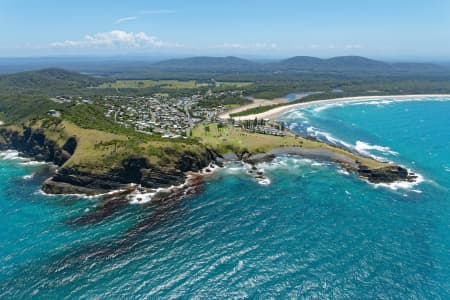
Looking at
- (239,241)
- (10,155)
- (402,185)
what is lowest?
(239,241)

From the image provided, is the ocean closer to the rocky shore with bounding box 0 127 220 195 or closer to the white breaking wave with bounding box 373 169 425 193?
the white breaking wave with bounding box 373 169 425 193

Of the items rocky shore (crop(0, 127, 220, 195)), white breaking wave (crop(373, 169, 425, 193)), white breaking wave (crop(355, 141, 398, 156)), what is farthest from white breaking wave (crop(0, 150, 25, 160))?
white breaking wave (crop(355, 141, 398, 156))

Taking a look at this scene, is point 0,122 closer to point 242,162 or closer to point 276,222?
point 242,162

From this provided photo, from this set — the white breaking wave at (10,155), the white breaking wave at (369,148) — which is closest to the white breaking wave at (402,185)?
the white breaking wave at (369,148)

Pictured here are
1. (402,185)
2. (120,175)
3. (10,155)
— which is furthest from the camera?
(10,155)

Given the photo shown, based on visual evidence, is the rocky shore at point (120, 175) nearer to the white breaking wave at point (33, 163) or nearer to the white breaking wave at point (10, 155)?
the white breaking wave at point (33, 163)

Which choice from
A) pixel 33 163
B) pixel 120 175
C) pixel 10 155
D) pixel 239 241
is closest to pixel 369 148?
pixel 239 241

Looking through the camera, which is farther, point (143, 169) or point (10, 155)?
point (10, 155)

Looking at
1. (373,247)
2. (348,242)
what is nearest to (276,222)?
(348,242)

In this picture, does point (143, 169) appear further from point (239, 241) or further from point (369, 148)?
point (369, 148)
